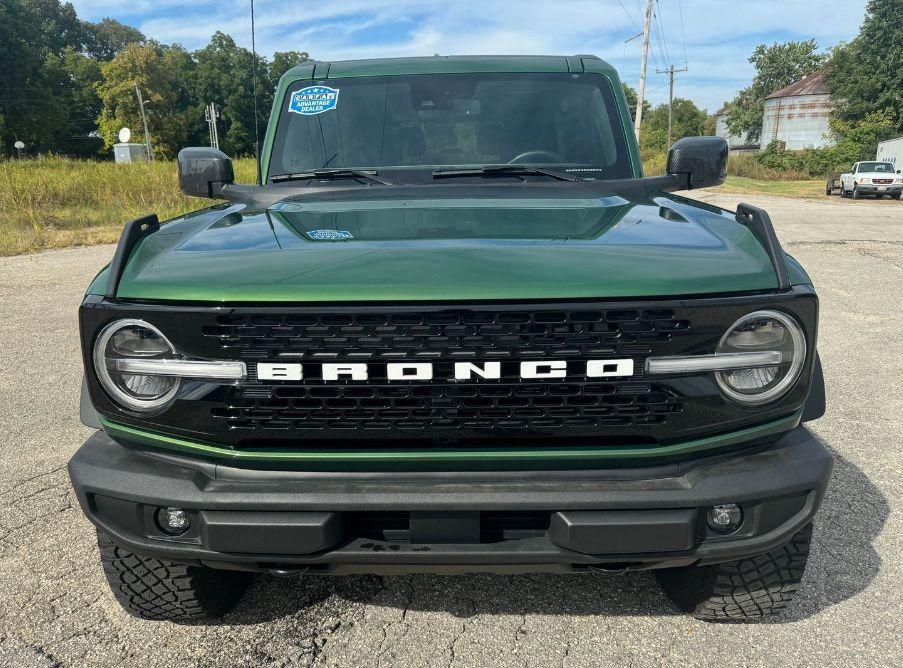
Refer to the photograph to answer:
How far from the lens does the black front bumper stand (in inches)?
71.8

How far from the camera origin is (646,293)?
71.1 inches

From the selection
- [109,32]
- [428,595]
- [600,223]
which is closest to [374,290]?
[600,223]

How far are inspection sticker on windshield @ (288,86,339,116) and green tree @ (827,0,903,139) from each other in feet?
169

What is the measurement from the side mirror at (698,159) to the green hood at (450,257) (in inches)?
34.6

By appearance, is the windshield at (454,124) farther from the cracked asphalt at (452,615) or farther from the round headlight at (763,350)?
the cracked asphalt at (452,615)

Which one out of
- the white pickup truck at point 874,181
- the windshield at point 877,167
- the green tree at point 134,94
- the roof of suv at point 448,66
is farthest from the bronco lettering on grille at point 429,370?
the green tree at point 134,94

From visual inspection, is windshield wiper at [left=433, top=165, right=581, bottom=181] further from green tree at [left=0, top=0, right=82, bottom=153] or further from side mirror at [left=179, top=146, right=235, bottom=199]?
green tree at [left=0, top=0, right=82, bottom=153]

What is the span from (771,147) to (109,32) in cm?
8914

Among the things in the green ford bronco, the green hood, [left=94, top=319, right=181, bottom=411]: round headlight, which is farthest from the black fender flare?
[left=94, top=319, right=181, bottom=411]: round headlight

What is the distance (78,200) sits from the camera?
16.8 meters

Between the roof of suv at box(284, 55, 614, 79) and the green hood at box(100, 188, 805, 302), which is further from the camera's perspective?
the roof of suv at box(284, 55, 614, 79)

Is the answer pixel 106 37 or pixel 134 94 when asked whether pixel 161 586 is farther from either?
pixel 106 37

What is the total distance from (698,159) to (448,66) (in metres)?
1.28

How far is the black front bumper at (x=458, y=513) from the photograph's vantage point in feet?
5.98
